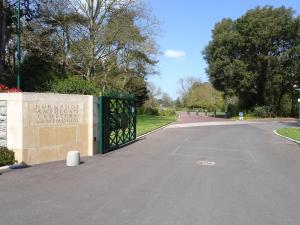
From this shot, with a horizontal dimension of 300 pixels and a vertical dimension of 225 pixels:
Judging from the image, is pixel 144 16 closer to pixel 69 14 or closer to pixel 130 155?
pixel 69 14

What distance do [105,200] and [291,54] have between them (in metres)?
56.3

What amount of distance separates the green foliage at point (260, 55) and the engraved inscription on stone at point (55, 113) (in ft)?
150

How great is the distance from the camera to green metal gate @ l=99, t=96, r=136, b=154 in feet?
60.1

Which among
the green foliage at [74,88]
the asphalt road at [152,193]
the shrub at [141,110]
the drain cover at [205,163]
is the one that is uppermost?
the green foliage at [74,88]

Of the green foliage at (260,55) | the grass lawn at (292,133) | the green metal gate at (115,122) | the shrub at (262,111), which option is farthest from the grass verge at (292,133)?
the shrub at (262,111)

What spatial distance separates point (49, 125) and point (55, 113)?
56 centimetres

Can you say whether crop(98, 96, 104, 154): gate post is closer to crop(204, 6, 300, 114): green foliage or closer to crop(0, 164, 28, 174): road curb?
crop(0, 164, 28, 174): road curb

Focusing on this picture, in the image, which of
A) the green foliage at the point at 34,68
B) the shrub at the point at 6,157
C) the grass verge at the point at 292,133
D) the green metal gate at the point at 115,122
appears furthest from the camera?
the green foliage at the point at 34,68

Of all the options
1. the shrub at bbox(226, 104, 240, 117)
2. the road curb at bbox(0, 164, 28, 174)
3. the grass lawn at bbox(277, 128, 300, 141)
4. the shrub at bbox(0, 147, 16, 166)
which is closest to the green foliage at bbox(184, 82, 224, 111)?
the shrub at bbox(226, 104, 240, 117)

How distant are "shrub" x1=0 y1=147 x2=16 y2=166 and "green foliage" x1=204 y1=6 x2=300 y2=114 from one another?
49.4m

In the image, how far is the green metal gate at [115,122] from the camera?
18328mm

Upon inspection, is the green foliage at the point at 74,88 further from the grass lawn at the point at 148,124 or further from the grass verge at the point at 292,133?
the grass verge at the point at 292,133

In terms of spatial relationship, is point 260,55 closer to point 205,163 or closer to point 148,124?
point 148,124

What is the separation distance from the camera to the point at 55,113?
15.4 metres
